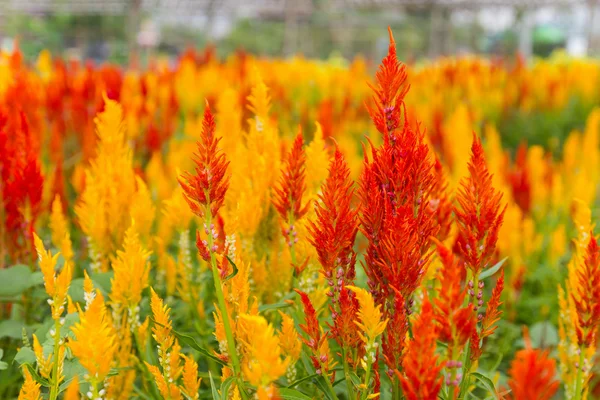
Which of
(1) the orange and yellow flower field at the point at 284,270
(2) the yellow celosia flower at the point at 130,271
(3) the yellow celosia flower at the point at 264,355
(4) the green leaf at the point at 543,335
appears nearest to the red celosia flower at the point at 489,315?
(1) the orange and yellow flower field at the point at 284,270

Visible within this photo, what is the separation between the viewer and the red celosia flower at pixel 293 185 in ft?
4.17

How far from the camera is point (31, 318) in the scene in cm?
191

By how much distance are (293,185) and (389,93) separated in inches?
10.6

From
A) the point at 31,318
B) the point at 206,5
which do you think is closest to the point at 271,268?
the point at 31,318

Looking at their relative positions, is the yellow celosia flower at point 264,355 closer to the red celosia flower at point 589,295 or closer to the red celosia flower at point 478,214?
the red celosia flower at point 478,214

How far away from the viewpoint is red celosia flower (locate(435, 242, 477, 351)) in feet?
2.81

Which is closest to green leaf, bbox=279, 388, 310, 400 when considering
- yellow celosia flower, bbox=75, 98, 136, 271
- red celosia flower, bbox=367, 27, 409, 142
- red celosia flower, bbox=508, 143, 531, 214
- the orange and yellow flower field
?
the orange and yellow flower field

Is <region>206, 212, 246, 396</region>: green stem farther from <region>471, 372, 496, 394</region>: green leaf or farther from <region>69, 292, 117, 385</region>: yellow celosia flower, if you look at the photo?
<region>471, 372, 496, 394</region>: green leaf

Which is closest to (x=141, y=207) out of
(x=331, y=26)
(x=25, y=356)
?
(x=25, y=356)

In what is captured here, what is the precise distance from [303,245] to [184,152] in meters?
1.64

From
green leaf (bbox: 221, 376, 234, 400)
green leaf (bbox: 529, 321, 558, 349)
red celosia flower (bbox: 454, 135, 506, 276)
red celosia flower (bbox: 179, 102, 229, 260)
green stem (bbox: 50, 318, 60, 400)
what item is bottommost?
green leaf (bbox: 529, 321, 558, 349)

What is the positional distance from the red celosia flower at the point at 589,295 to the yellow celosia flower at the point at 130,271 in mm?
787

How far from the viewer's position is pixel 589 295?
1.15 meters

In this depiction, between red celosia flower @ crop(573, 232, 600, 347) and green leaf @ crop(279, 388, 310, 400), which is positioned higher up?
red celosia flower @ crop(573, 232, 600, 347)
